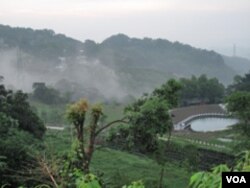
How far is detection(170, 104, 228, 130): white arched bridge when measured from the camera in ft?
142

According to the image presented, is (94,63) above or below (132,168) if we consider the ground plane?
above

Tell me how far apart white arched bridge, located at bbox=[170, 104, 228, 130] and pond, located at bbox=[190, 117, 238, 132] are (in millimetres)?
585

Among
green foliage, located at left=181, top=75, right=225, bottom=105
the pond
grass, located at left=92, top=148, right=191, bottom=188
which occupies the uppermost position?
green foliage, located at left=181, top=75, right=225, bottom=105

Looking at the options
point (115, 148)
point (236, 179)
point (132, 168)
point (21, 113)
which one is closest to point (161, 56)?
point (115, 148)

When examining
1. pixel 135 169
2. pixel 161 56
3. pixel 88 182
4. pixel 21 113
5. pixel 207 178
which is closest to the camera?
pixel 207 178

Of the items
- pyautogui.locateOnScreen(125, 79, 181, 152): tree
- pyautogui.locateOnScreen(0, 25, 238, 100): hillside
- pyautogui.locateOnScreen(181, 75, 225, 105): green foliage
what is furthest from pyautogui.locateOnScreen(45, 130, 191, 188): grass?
pyautogui.locateOnScreen(0, 25, 238, 100): hillside

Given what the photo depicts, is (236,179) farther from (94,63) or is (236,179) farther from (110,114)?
(94,63)

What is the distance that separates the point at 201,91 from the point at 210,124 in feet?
16.2

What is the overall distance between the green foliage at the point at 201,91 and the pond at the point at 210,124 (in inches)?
158

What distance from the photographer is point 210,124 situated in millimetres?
46188

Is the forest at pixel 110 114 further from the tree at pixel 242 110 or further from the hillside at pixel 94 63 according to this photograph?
the hillside at pixel 94 63

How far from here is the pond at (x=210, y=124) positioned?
4478cm

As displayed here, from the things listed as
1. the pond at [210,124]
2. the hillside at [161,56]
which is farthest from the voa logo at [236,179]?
the hillside at [161,56]

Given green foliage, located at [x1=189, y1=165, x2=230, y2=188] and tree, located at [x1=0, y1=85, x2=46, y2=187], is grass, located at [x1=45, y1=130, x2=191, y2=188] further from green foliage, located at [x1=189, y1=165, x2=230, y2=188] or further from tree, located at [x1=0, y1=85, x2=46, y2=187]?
green foliage, located at [x1=189, y1=165, x2=230, y2=188]
